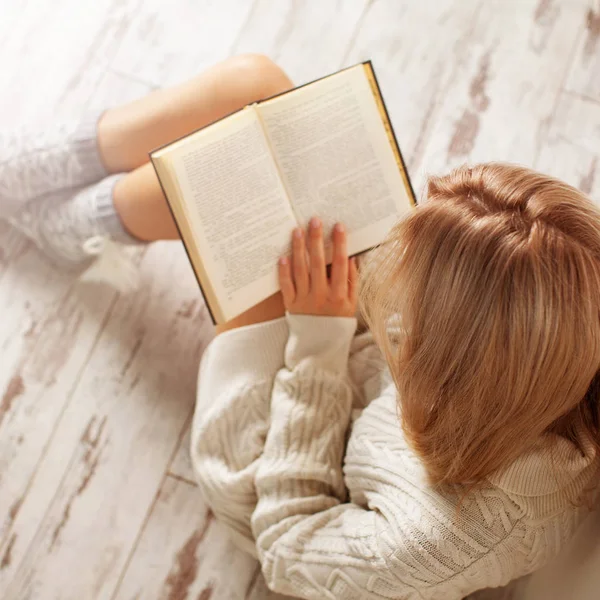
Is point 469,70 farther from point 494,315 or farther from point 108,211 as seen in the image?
point 494,315

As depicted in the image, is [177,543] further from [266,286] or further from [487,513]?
[487,513]

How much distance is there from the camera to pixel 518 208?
0.48 meters

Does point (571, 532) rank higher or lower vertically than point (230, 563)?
higher

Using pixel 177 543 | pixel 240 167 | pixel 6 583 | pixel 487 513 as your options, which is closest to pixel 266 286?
pixel 240 167

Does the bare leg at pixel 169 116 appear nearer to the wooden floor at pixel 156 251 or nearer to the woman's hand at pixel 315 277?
the woman's hand at pixel 315 277

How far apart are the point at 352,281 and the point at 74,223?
0.46 metres

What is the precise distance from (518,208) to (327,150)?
35 cm

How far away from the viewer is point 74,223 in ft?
3.21

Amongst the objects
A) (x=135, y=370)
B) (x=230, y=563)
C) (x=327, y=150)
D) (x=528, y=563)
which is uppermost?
(x=327, y=150)

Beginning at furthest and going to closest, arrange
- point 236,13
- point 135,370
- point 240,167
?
1. point 236,13
2. point 135,370
3. point 240,167

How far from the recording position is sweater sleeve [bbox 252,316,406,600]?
674 millimetres

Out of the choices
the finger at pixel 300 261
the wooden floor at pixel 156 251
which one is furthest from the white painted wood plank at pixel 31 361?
the finger at pixel 300 261

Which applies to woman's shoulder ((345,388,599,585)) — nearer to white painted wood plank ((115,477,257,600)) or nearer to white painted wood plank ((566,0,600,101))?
white painted wood plank ((115,477,257,600))

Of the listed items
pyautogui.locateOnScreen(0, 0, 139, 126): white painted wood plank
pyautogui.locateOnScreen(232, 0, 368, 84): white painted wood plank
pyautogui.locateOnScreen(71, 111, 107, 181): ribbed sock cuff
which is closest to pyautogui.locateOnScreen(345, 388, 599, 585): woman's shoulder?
pyautogui.locateOnScreen(71, 111, 107, 181): ribbed sock cuff
